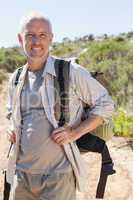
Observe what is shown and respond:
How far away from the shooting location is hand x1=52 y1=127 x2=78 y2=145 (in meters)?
3.25

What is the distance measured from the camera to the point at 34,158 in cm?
328

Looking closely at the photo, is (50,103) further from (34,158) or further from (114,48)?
(114,48)

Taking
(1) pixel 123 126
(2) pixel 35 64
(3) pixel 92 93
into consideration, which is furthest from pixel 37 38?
(1) pixel 123 126

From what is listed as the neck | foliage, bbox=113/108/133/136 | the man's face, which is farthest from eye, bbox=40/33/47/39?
foliage, bbox=113/108/133/136

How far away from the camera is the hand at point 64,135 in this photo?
10.7 ft


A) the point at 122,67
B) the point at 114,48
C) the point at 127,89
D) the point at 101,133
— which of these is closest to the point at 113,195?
the point at 101,133

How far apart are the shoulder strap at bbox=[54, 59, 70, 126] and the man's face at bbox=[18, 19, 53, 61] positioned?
134 mm

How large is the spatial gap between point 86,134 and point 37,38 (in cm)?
68

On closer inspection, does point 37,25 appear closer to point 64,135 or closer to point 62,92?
point 62,92

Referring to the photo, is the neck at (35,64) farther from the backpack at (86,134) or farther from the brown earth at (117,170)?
the brown earth at (117,170)

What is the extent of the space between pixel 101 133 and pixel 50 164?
39 cm

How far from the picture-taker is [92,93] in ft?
10.9

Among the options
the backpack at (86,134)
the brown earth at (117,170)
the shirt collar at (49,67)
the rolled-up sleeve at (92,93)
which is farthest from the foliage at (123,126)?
the shirt collar at (49,67)

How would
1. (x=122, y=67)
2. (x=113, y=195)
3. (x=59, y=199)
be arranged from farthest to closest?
(x=122, y=67), (x=113, y=195), (x=59, y=199)
